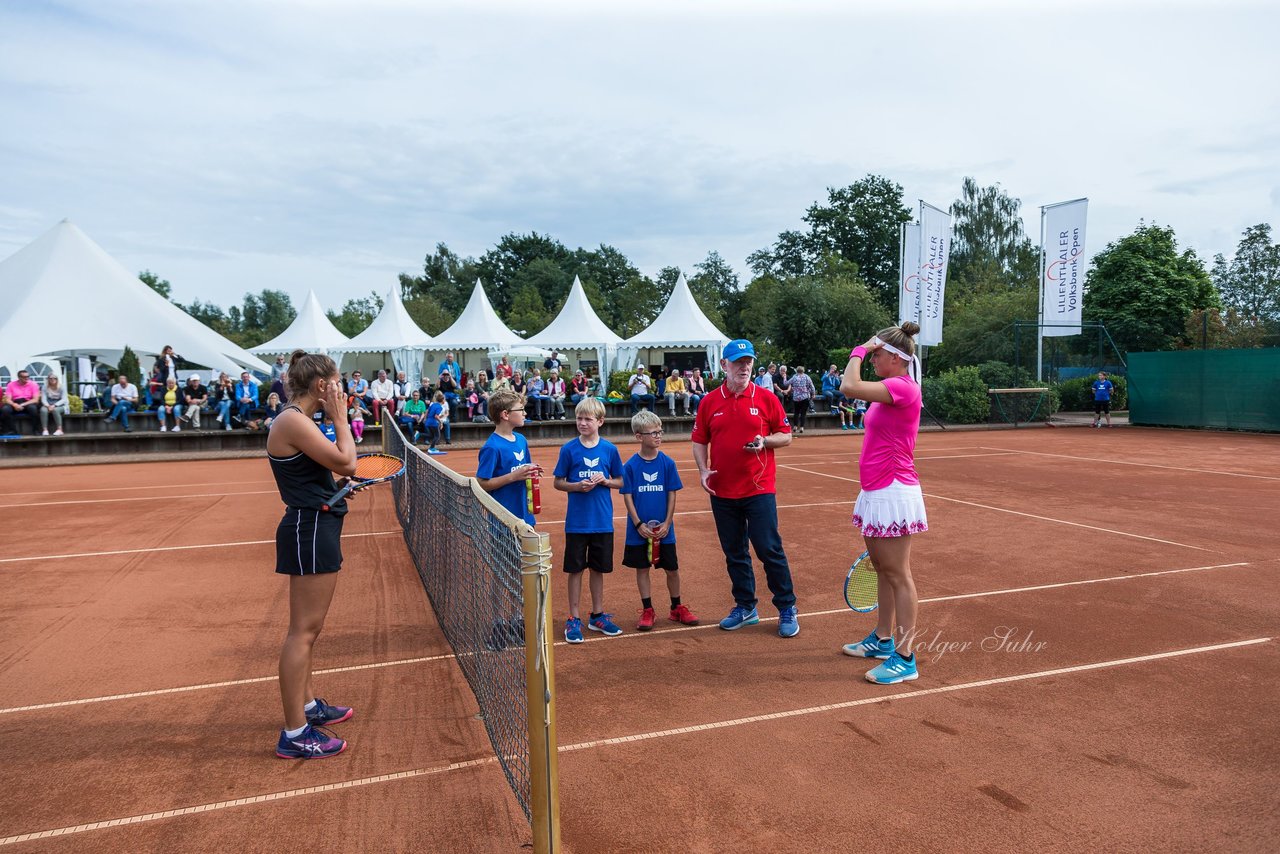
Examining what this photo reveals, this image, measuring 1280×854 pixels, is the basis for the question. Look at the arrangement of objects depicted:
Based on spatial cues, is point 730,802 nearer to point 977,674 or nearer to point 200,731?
point 977,674

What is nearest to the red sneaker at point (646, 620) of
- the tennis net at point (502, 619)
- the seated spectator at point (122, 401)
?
the tennis net at point (502, 619)

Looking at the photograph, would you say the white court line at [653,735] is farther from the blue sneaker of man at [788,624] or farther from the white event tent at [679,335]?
the white event tent at [679,335]

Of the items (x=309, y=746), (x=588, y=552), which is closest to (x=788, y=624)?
(x=588, y=552)

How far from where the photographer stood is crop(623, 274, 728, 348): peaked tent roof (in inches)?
1308

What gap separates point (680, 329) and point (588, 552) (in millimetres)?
28127

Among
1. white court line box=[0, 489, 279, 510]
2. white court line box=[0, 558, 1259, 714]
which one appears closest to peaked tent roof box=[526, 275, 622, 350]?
white court line box=[0, 489, 279, 510]

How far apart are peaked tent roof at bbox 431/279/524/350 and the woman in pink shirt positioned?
97.7 feet

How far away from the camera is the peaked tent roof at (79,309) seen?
26.3 meters

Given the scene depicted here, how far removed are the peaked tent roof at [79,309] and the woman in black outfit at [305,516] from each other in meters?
27.4

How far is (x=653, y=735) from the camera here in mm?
4492

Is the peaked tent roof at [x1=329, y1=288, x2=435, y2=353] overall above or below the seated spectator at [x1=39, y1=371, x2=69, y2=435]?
above

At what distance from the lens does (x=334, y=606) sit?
23.4 feet

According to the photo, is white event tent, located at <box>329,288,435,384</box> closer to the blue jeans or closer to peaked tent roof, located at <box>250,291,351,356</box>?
peaked tent roof, located at <box>250,291,351,356</box>

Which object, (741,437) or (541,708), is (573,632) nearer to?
(741,437)
